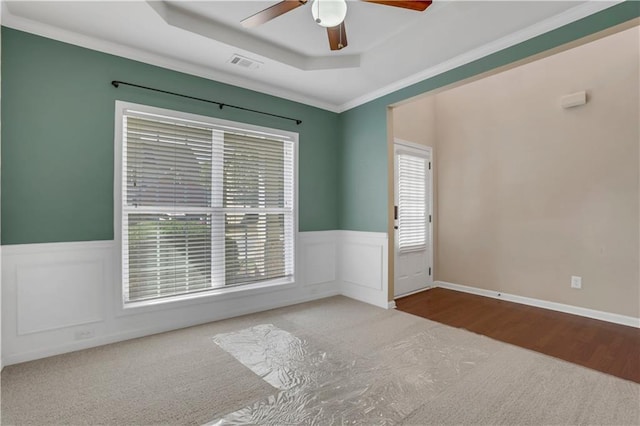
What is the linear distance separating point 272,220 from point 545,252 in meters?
3.61

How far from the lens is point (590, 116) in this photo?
356 centimetres

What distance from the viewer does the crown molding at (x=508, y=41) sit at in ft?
7.42

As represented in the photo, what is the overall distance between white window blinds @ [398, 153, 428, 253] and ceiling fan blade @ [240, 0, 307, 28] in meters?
2.86

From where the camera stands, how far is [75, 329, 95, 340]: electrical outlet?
2.66 m

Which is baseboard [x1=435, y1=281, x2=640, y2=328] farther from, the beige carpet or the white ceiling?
the white ceiling

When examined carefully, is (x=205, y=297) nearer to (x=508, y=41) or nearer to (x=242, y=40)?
(x=242, y=40)

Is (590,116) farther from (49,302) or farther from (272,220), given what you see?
(49,302)

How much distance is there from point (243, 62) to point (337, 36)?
4.29 ft

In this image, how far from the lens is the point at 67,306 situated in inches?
103

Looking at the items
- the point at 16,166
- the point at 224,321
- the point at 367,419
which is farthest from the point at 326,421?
the point at 16,166

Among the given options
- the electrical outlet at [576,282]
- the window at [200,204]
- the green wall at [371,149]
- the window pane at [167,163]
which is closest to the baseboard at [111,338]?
the window at [200,204]

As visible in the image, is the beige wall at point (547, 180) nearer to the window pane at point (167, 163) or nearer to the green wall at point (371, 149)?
the green wall at point (371, 149)

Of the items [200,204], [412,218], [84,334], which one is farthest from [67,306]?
[412,218]

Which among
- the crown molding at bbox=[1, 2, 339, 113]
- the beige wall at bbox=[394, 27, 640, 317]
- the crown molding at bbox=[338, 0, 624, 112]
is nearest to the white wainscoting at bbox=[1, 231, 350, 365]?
the crown molding at bbox=[1, 2, 339, 113]
